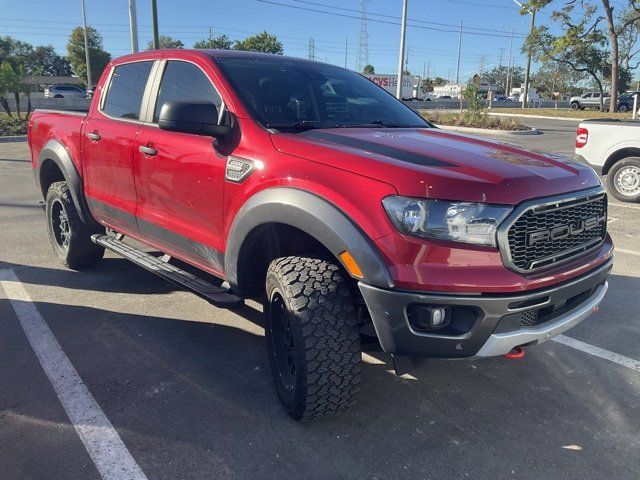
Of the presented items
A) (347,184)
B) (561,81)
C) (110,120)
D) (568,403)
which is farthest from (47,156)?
(561,81)

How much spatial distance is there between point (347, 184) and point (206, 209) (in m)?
1.13

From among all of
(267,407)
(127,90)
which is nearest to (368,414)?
(267,407)

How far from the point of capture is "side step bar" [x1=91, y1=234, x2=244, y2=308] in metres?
3.11

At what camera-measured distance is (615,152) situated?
848 centimetres

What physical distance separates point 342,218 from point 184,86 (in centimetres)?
181

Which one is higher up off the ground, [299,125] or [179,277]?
[299,125]

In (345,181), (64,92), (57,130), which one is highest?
(64,92)

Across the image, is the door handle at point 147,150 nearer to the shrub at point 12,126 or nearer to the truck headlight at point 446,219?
the truck headlight at point 446,219

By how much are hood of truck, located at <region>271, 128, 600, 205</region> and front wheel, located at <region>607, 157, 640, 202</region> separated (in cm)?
631

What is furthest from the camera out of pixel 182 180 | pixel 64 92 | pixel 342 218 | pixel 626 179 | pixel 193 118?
pixel 64 92

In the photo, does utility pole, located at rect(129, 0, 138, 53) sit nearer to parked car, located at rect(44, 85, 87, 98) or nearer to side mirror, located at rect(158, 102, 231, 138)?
side mirror, located at rect(158, 102, 231, 138)

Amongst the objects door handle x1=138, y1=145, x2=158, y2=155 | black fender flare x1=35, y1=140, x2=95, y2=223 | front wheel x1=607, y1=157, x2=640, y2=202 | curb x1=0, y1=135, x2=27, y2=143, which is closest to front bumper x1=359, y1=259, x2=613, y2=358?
door handle x1=138, y1=145, x2=158, y2=155

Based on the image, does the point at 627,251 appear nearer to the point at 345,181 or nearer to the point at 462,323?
the point at 462,323

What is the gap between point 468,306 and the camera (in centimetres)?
229
